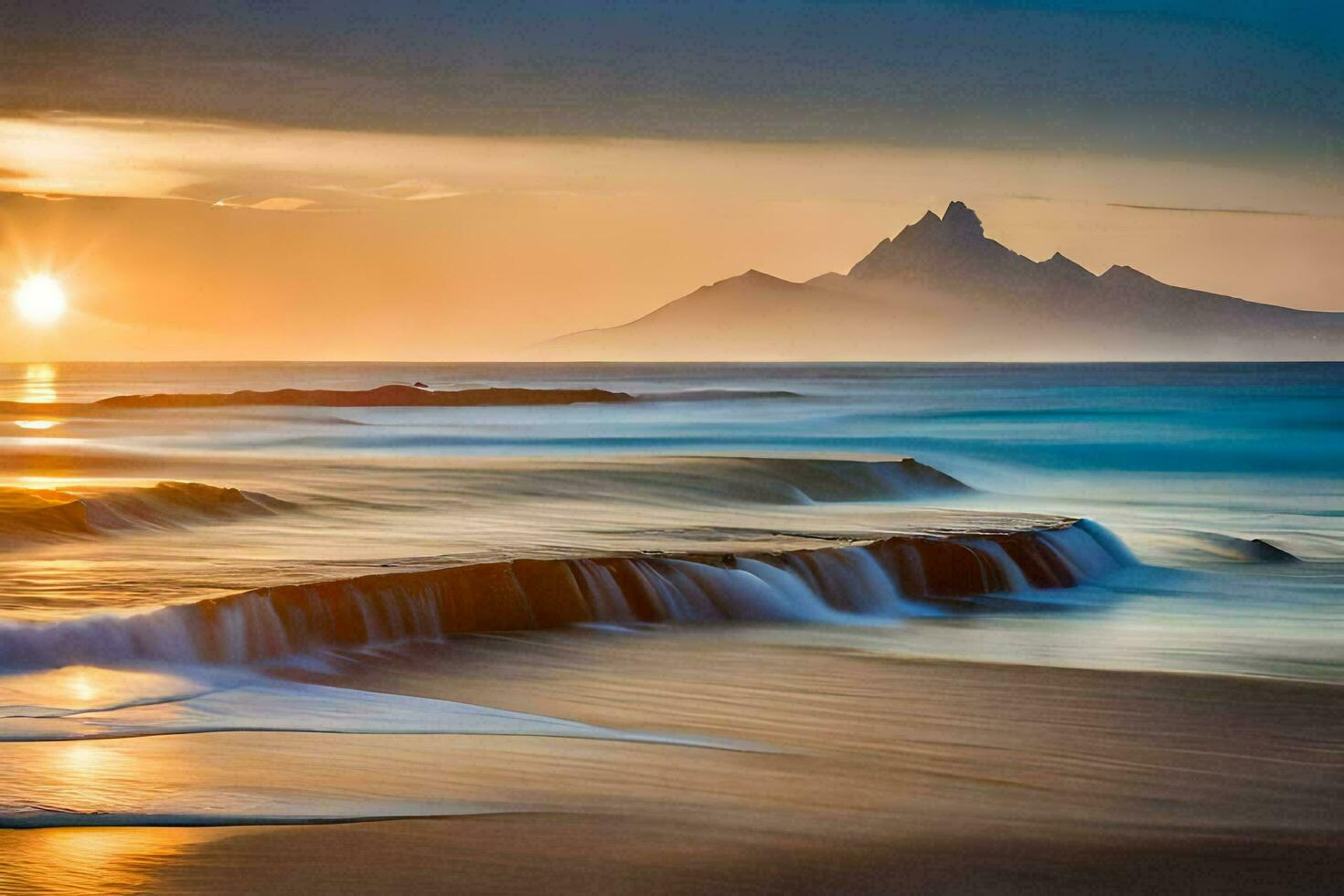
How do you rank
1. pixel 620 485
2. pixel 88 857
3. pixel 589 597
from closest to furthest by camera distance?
pixel 88 857
pixel 589 597
pixel 620 485

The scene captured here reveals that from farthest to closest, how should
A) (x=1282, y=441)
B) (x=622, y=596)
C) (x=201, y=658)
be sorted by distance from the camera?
(x=1282, y=441) < (x=622, y=596) < (x=201, y=658)

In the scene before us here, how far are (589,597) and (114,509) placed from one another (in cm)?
762

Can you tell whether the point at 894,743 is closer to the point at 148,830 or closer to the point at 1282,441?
the point at 148,830

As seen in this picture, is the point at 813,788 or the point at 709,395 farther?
the point at 709,395

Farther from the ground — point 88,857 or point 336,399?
point 336,399

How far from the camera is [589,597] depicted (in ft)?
44.4

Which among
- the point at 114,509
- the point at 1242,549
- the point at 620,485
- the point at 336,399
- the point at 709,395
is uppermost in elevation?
the point at 709,395

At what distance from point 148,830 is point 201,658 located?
13.4 feet

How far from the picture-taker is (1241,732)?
9.55 meters

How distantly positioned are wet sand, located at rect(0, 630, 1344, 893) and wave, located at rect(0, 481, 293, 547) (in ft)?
23.8

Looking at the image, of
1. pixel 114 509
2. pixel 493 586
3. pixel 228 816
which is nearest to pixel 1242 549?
pixel 493 586

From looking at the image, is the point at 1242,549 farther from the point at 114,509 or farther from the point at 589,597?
the point at 114,509

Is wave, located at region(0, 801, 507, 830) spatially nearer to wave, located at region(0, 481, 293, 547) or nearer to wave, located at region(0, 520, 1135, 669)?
wave, located at region(0, 520, 1135, 669)

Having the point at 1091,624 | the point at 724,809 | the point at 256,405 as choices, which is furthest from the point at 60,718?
the point at 256,405
